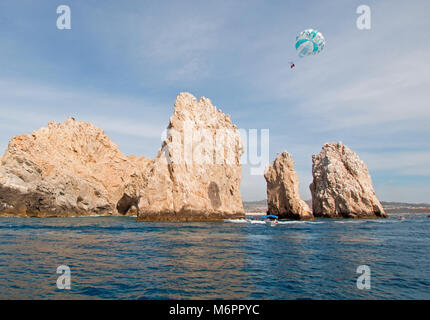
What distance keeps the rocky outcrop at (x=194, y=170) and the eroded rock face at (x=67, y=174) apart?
3366cm

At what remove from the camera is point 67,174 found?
94188 millimetres

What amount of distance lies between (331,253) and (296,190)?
56.9m

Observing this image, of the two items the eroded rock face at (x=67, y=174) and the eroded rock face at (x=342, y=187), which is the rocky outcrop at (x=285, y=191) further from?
the eroded rock face at (x=67, y=174)

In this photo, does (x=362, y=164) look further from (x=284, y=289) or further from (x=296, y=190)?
(x=284, y=289)

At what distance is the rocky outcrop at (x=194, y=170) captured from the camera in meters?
56.0

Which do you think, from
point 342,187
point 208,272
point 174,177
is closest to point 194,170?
point 174,177

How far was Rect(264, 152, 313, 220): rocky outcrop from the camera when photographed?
253 ft

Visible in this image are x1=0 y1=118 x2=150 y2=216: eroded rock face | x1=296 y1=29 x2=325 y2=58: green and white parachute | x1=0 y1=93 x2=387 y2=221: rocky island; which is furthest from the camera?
Result: x1=0 y1=118 x2=150 y2=216: eroded rock face

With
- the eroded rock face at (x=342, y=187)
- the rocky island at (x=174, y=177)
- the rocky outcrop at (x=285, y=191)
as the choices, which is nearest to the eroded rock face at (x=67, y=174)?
the rocky island at (x=174, y=177)

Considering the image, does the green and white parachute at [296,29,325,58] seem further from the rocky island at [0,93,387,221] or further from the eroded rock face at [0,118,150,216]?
the eroded rock face at [0,118,150,216]

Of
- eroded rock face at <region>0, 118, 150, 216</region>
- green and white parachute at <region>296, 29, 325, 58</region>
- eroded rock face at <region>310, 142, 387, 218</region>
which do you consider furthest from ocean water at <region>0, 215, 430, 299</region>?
eroded rock face at <region>310, 142, 387, 218</region>

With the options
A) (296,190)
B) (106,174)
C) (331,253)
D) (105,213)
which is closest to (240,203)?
(296,190)

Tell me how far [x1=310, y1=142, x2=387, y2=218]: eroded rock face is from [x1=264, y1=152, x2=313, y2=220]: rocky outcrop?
1801 centimetres

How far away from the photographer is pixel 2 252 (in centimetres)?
2083
